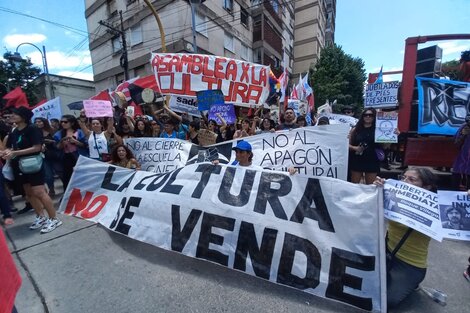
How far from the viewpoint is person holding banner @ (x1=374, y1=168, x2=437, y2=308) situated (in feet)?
6.71

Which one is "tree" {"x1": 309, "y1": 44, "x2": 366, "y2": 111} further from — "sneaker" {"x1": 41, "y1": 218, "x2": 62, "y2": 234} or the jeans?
"sneaker" {"x1": 41, "y1": 218, "x2": 62, "y2": 234}

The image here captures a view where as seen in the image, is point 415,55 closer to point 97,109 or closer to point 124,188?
point 124,188

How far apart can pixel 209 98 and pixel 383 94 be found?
327cm

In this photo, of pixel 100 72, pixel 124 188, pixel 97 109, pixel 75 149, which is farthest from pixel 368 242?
pixel 100 72

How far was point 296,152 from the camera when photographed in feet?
12.3

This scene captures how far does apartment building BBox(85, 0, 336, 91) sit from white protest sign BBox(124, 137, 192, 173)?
10732 millimetres

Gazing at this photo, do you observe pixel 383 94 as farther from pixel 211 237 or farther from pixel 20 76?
pixel 20 76

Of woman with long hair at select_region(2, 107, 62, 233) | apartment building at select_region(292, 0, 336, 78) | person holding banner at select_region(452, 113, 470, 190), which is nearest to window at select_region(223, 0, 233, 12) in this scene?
woman with long hair at select_region(2, 107, 62, 233)

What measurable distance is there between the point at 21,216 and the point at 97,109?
7.41 feet

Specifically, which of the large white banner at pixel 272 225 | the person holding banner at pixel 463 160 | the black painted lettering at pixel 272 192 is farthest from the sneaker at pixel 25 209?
the person holding banner at pixel 463 160

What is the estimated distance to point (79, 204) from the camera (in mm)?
3977

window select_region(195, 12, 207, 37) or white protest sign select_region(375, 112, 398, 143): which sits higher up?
window select_region(195, 12, 207, 37)

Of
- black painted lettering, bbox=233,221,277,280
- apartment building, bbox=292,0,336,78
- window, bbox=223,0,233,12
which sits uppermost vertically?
apartment building, bbox=292,0,336,78

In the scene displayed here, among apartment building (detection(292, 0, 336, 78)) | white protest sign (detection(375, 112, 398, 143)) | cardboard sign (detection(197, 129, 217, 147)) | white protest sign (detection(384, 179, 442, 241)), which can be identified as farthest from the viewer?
apartment building (detection(292, 0, 336, 78))
